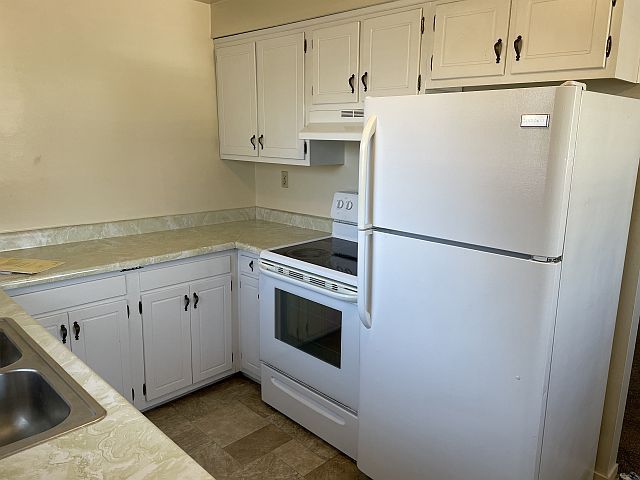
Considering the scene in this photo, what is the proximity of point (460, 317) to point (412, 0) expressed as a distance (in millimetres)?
1487

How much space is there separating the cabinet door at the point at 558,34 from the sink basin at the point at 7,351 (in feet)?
6.78

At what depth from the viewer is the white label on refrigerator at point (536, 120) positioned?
146 centimetres

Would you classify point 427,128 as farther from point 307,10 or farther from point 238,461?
point 238,461

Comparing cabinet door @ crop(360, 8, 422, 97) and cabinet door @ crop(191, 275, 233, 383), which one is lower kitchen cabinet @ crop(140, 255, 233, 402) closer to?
cabinet door @ crop(191, 275, 233, 383)

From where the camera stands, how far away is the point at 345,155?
10.5 feet

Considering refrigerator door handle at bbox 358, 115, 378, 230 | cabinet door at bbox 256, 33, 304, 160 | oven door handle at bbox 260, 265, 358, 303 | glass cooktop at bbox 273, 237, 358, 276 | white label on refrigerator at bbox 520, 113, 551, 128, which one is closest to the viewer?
white label on refrigerator at bbox 520, 113, 551, 128

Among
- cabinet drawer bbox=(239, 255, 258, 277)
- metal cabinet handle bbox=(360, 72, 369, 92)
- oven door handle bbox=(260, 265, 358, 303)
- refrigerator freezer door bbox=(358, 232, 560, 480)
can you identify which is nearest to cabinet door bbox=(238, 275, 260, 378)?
cabinet drawer bbox=(239, 255, 258, 277)

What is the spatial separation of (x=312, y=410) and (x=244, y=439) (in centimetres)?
40

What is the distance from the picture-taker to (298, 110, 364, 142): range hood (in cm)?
257

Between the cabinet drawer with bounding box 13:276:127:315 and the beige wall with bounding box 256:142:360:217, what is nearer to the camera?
the cabinet drawer with bounding box 13:276:127:315

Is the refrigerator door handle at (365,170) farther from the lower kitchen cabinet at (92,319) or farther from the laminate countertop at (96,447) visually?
the lower kitchen cabinet at (92,319)

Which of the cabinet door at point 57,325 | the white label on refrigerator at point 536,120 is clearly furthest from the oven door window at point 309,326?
A: the white label on refrigerator at point 536,120

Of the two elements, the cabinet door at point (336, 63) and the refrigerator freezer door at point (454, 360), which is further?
the cabinet door at point (336, 63)

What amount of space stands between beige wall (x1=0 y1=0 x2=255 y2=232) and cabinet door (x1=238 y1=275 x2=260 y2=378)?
0.83 metres
